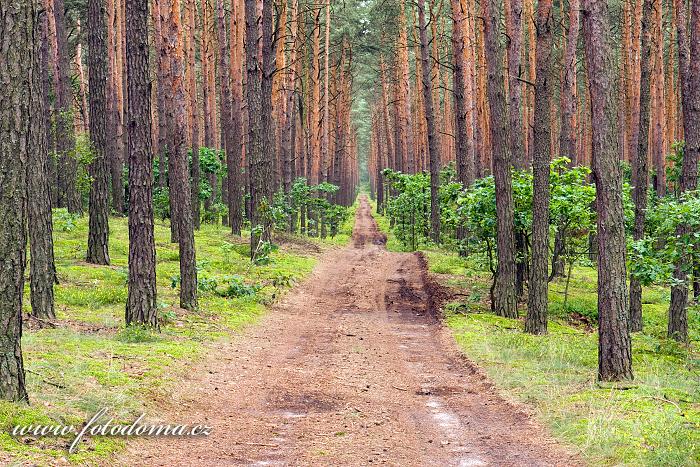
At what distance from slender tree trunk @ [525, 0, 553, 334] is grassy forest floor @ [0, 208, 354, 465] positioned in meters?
5.47

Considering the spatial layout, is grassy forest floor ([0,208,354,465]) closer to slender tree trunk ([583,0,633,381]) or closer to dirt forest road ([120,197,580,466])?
dirt forest road ([120,197,580,466])

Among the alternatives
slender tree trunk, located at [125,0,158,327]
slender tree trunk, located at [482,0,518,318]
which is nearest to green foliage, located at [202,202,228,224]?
slender tree trunk, located at [482,0,518,318]

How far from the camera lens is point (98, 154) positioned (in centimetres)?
1705

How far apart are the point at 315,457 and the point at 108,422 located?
6.36ft

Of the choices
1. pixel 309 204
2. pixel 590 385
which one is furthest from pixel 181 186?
pixel 309 204

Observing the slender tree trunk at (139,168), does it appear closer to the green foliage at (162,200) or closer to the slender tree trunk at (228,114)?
the slender tree trunk at (228,114)

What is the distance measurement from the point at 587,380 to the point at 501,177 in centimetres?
615

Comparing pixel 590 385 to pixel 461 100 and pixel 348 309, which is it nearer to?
pixel 348 309

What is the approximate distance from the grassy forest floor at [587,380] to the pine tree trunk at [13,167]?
16.8 feet

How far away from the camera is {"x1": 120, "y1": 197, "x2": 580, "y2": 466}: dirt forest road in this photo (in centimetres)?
624

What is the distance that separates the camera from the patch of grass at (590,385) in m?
6.23

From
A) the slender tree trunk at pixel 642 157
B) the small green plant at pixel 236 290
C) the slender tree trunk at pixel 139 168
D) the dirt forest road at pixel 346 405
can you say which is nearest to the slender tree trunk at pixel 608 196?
the dirt forest road at pixel 346 405

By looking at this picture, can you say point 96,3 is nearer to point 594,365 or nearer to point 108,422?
point 108,422

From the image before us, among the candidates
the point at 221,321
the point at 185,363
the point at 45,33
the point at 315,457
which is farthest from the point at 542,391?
the point at 45,33
